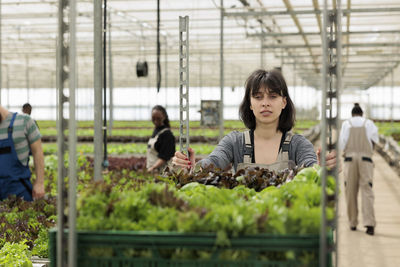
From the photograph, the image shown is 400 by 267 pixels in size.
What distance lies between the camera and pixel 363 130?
274 inches

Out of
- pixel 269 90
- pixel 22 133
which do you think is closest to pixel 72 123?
→ pixel 269 90

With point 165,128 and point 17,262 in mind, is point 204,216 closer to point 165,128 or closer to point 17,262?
point 17,262

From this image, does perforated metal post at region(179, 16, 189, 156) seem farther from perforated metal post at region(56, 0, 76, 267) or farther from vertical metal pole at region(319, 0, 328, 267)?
vertical metal pole at region(319, 0, 328, 267)

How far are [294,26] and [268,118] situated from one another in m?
11.2

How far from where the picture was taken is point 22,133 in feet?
13.4

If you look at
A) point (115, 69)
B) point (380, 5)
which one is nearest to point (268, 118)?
point (380, 5)

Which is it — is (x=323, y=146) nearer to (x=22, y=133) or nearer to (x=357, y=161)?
(x=22, y=133)

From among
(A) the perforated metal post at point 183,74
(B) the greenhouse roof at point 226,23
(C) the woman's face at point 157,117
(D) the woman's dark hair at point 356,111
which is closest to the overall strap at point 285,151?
(A) the perforated metal post at point 183,74

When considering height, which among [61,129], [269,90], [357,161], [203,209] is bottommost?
[357,161]

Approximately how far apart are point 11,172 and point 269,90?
2.17m

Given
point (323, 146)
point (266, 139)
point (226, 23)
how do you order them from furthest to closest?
point (226, 23), point (266, 139), point (323, 146)

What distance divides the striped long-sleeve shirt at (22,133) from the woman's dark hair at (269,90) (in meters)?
1.71

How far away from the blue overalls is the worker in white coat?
4.06m

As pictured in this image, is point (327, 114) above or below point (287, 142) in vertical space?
above
